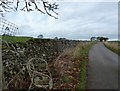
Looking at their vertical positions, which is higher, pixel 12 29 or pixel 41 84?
pixel 12 29

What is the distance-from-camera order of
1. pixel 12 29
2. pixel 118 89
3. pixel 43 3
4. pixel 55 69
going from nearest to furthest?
pixel 43 3 < pixel 12 29 < pixel 118 89 < pixel 55 69

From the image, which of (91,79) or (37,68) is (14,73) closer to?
(37,68)

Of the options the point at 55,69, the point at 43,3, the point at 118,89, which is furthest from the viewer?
the point at 55,69

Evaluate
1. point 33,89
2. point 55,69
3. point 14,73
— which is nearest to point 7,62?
point 14,73

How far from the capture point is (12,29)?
462 inches

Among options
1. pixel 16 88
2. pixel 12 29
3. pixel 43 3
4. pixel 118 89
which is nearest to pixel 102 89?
pixel 118 89

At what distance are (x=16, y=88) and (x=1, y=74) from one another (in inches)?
42.6

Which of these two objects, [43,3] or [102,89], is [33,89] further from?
[43,3]

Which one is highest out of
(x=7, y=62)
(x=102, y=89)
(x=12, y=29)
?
(x=12, y=29)

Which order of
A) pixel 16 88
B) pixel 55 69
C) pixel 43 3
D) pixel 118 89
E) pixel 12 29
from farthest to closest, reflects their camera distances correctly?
pixel 55 69, pixel 118 89, pixel 16 88, pixel 12 29, pixel 43 3

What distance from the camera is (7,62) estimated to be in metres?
12.8

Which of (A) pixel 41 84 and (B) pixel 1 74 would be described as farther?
(A) pixel 41 84

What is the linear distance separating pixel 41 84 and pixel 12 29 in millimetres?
2835

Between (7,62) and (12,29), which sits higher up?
(12,29)
